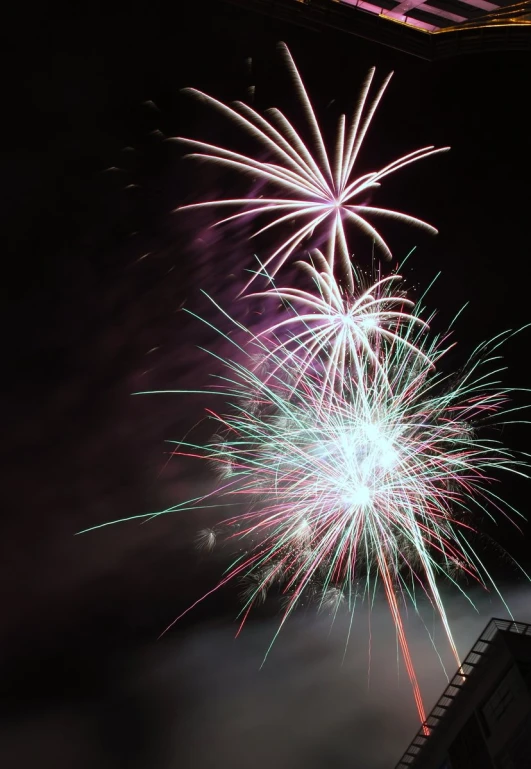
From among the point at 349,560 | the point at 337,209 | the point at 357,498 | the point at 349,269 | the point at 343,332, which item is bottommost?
the point at 349,560

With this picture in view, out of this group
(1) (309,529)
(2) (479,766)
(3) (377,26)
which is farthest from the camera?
(1) (309,529)

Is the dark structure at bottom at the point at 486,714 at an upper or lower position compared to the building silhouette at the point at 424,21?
lower

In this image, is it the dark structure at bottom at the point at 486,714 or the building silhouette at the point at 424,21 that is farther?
the dark structure at bottom at the point at 486,714

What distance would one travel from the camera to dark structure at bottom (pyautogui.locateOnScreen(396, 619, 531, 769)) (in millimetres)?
20469

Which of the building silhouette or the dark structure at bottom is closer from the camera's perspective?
the building silhouette

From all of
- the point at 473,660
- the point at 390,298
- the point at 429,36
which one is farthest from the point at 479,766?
the point at 429,36

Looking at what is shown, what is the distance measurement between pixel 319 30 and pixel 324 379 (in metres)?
10.9

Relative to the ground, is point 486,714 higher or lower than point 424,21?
lower

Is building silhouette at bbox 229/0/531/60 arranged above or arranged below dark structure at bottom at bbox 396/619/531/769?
above

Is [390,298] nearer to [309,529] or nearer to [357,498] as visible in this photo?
[357,498]

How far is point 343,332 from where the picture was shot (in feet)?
74.8

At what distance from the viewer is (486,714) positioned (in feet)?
73.5

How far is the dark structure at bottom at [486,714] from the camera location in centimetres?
2047

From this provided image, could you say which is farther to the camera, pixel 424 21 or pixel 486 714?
pixel 486 714
